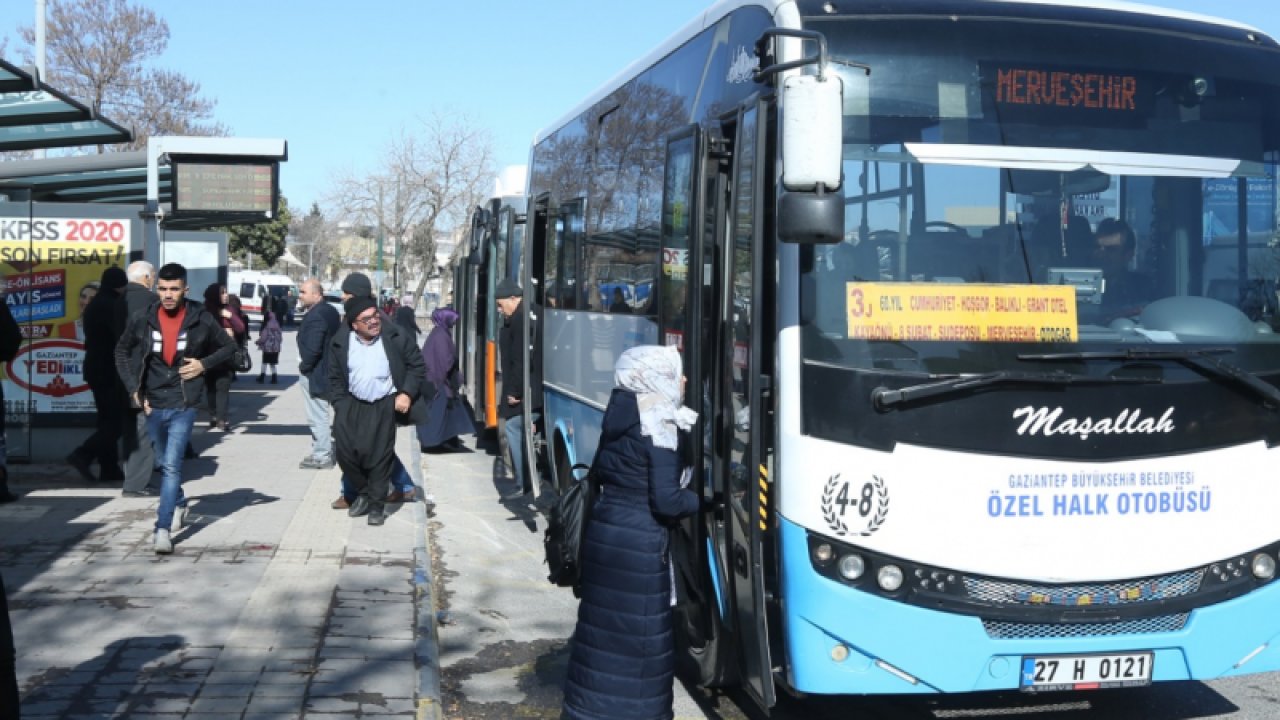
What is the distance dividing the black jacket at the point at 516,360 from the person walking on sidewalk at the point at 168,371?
9.00ft

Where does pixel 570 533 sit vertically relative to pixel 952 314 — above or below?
below

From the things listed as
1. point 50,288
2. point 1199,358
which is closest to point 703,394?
point 1199,358

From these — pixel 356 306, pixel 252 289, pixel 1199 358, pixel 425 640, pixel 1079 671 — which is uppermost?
pixel 252 289

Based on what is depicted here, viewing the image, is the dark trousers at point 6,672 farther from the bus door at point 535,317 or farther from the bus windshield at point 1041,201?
the bus door at point 535,317

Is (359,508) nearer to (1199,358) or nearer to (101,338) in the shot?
(101,338)

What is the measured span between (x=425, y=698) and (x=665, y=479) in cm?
182

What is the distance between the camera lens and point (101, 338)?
37.7ft

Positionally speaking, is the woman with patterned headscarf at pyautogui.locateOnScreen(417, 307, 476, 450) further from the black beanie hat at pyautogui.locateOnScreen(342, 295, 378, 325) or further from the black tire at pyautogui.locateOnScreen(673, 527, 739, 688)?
the black tire at pyautogui.locateOnScreen(673, 527, 739, 688)

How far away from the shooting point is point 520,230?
14.5m

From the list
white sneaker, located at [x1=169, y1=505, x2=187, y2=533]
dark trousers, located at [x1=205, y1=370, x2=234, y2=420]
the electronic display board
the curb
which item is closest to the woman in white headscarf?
the curb

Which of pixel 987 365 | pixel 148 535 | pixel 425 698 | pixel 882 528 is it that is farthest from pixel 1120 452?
pixel 148 535

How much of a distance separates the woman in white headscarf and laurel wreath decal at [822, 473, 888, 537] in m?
0.52

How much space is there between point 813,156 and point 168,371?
5.82 m

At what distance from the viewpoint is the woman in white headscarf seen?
510 centimetres
